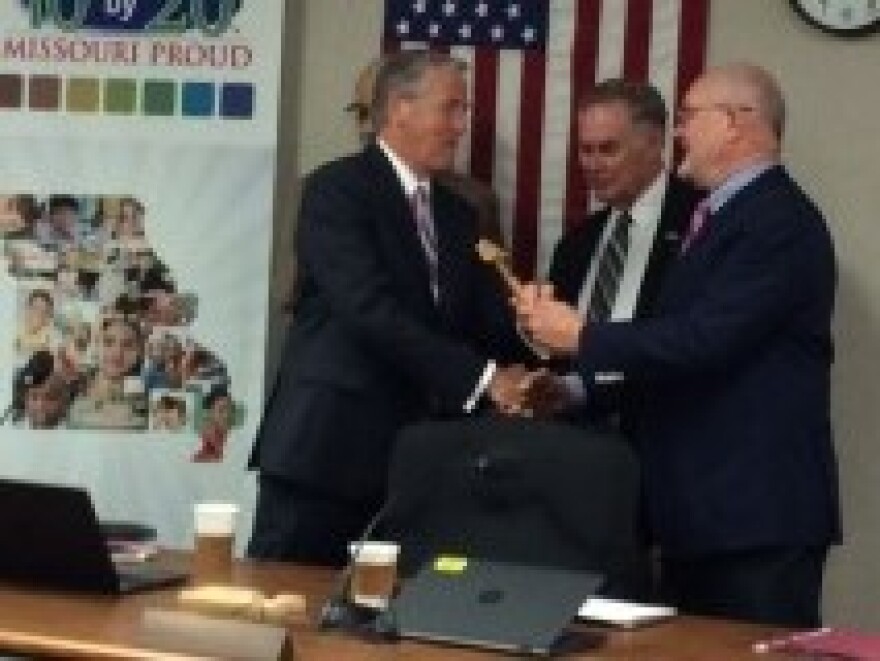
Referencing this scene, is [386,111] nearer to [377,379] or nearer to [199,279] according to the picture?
[377,379]

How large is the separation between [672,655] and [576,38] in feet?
8.33

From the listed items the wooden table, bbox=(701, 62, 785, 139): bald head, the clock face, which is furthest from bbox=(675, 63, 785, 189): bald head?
the wooden table

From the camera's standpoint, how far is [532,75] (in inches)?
177

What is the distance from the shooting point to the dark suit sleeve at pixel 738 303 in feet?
10.7

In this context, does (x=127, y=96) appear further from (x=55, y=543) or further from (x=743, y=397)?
(x=55, y=543)

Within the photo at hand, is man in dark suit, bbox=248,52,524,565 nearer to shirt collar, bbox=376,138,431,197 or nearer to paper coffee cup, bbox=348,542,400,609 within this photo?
shirt collar, bbox=376,138,431,197

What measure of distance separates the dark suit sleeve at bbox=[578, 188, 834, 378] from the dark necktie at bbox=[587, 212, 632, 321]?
21.1 inches

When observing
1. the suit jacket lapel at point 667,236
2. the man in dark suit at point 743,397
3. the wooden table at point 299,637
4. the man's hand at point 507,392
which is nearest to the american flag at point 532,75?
the suit jacket lapel at point 667,236

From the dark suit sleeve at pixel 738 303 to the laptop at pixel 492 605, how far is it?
94 centimetres

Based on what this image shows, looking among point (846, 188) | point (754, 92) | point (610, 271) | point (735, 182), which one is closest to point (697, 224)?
point (735, 182)

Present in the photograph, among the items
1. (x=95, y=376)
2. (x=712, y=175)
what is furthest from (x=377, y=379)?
(x=95, y=376)

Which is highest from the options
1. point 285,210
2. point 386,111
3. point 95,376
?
point 386,111

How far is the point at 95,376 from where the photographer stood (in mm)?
4594

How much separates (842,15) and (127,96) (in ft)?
6.06
